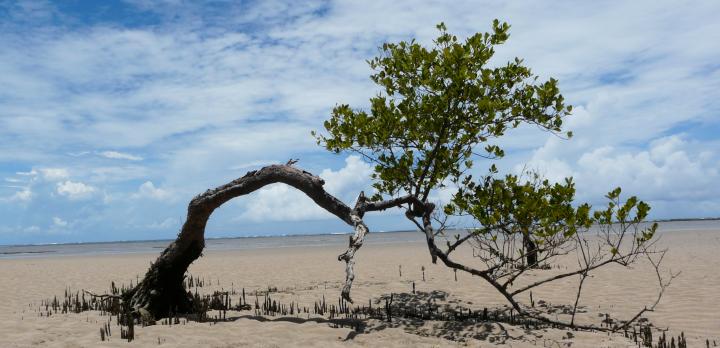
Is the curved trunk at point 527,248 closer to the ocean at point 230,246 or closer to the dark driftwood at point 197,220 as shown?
the dark driftwood at point 197,220

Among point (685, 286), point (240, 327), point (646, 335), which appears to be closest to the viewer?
point (646, 335)

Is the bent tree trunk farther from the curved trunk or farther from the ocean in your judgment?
the ocean

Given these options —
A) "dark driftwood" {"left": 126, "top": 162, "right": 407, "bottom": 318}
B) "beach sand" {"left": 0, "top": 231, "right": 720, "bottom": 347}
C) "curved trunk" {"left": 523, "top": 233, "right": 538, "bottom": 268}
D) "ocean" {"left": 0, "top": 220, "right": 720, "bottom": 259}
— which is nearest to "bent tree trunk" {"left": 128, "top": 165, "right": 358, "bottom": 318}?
"dark driftwood" {"left": 126, "top": 162, "right": 407, "bottom": 318}

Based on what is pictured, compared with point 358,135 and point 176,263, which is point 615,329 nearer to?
point 358,135

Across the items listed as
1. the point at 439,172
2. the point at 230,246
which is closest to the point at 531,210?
the point at 439,172

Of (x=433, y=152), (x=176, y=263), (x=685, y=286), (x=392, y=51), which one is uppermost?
(x=392, y=51)

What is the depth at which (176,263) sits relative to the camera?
10883 mm

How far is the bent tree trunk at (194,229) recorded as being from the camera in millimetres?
9969

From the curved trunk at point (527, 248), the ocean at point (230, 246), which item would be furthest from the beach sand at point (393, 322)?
the ocean at point (230, 246)

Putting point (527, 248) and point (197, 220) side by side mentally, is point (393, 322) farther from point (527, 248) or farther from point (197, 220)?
point (197, 220)

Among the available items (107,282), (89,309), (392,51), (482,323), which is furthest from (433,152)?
(107,282)

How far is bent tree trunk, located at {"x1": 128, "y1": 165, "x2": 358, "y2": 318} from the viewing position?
9969mm

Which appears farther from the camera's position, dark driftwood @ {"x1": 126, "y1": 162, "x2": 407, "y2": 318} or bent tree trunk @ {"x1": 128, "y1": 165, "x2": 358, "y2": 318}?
bent tree trunk @ {"x1": 128, "y1": 165, "x2": 358, "y2": 318}

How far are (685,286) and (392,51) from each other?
1075 cm
